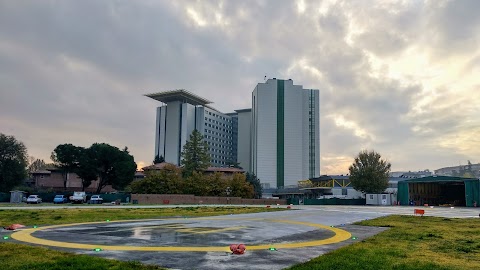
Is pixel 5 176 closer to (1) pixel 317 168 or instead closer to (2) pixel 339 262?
(2) pixel 339 262

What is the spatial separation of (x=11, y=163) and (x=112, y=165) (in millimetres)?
21639

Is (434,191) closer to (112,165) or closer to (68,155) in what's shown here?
(112,165)

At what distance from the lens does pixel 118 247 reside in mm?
11109

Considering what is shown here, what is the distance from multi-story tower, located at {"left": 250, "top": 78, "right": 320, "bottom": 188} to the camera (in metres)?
180

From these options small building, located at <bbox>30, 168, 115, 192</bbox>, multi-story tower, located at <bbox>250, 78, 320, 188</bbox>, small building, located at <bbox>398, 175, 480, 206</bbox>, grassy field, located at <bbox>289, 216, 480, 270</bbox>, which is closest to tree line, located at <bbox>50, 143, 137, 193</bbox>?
small building, located at <bbox>30, 168, 115, 192</bbox>

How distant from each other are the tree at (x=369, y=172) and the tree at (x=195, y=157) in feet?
118

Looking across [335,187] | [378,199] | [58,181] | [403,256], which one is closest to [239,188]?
[378,199]

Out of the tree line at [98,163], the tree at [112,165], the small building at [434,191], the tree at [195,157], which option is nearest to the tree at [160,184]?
the tree at [195,157]

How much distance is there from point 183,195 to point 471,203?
2200 inches

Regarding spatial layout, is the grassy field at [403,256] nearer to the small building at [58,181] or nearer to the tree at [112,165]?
the tree at [112,165]

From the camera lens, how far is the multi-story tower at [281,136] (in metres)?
180

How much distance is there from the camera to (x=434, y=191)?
91.2 m

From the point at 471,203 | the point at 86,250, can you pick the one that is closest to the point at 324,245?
the point at 86,250

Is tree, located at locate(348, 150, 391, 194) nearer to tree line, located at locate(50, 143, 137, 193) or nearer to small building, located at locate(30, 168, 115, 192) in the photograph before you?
tree line, located at locate(50, 143, 137, 193)
